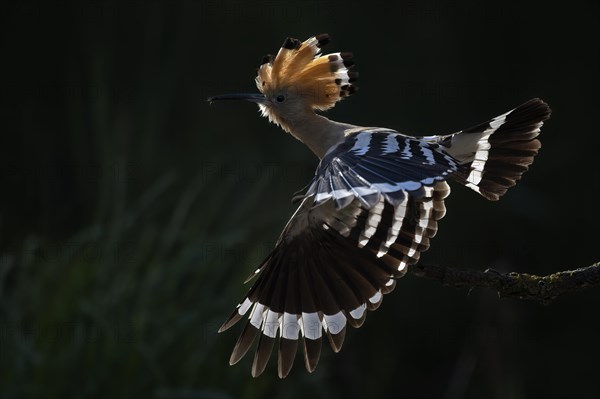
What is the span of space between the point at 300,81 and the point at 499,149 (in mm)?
611

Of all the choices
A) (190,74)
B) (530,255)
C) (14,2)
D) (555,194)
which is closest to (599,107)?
(555,194)

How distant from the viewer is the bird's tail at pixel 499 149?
2.43m

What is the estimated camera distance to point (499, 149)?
97.0 inches

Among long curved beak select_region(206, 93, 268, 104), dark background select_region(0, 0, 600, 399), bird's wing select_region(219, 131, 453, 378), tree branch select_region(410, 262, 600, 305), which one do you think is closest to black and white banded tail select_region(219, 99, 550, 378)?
bird's wing select_region(219, 131, 453, 378)

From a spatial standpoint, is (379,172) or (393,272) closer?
(379,172)

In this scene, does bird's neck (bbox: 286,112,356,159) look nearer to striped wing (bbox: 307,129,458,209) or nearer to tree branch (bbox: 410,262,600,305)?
striped wing (bbox: 307,129,458,209)

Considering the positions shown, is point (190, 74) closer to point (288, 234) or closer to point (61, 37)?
point (61, 37)

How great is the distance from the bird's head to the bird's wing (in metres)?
0.30

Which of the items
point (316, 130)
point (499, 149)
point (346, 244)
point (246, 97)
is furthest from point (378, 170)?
point (246, 97)

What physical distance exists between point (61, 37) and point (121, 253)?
3.97ft

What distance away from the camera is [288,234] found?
7.52 ft

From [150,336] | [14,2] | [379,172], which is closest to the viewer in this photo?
[379,172]

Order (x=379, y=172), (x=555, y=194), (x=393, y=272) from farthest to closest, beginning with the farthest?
(x=555, y=194) → (x=393, y=272) → (x=379, y=172)

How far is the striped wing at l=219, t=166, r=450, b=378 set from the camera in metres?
2.12
